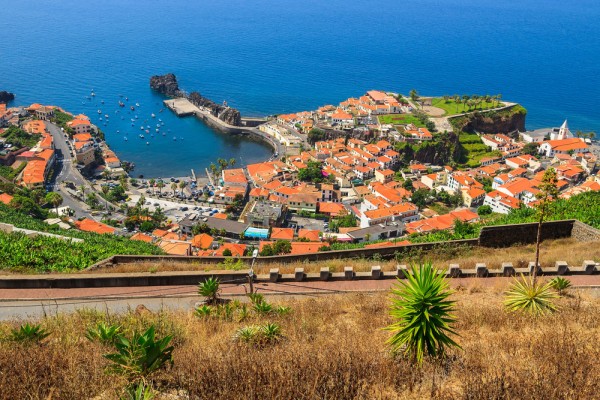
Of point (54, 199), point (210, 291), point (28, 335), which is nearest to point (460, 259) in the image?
point (210, 291)

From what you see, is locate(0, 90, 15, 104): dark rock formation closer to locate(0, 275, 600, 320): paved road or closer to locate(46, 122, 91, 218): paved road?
locate(46, 122, 91, 218): paved road

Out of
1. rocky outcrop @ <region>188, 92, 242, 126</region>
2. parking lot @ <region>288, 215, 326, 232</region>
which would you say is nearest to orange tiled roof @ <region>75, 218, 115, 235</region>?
parking lot @ <region>288, 215, 326, 232</region>

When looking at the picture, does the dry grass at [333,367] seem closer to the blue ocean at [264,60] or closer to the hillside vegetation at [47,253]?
the hillside vegetation at [47,253]

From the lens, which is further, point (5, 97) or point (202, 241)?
point (5, 97)

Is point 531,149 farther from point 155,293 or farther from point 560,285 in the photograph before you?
point 155,293

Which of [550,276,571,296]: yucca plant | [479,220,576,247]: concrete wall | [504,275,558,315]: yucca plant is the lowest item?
[504,275,558,315]: yucca plant

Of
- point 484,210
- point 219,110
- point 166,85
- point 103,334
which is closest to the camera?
point 103,334
